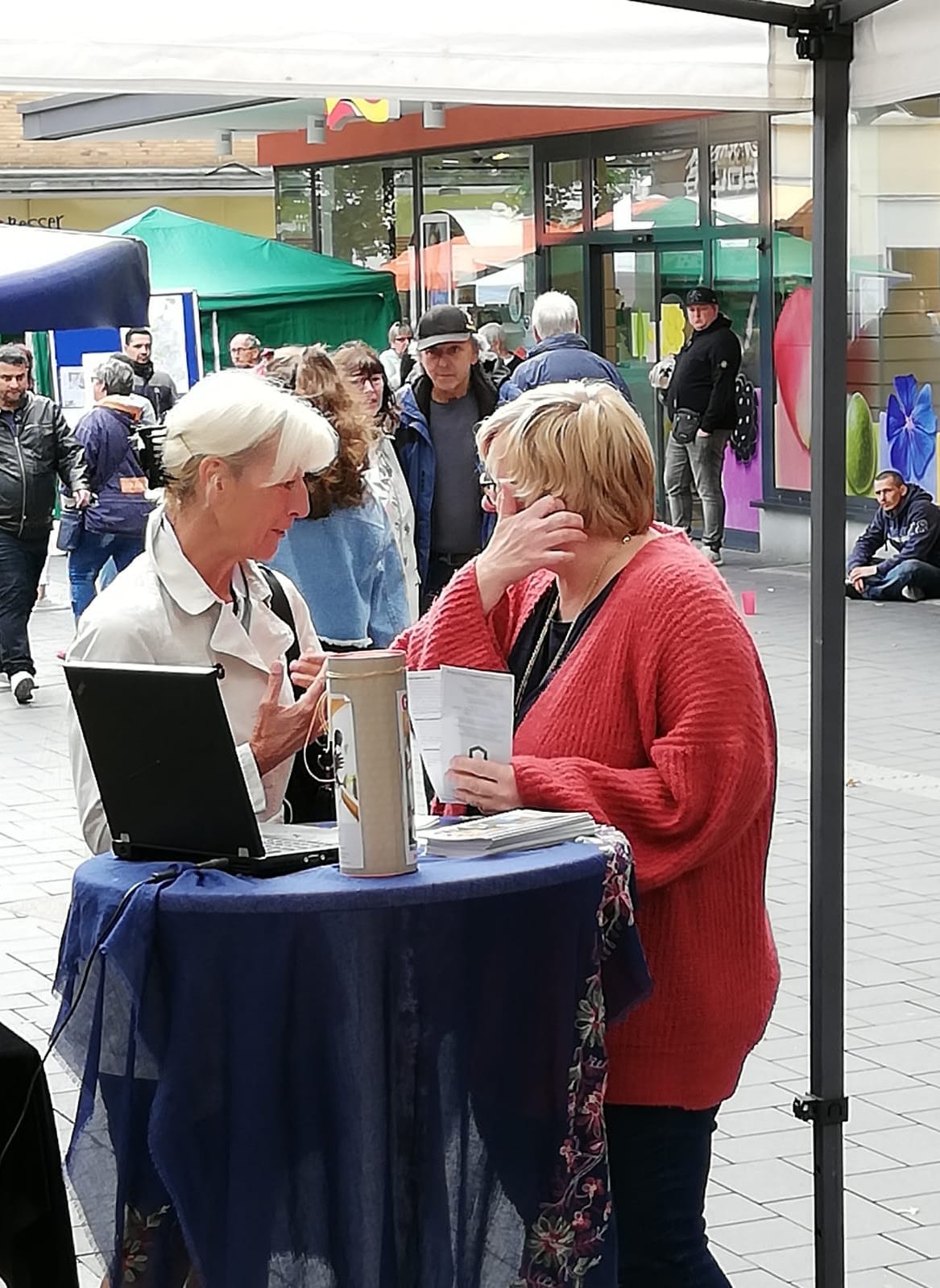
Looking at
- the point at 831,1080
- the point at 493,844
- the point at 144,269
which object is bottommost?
the point at 831,1080

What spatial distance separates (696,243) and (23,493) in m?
7.56

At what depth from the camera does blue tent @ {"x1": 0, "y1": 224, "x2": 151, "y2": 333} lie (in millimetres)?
3635

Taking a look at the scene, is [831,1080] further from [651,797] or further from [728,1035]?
[651,797]

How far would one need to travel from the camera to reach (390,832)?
2572 mm

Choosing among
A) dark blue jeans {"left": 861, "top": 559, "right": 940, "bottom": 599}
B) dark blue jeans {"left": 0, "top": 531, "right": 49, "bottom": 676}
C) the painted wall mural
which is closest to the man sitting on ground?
dark blue jeans {"left": 861, "top": 559, "right": 940, "bottom": 599}

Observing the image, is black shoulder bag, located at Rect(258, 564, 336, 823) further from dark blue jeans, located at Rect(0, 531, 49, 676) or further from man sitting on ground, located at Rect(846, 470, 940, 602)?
man sitting on ground, located at Rect(846, 470, 940, 602)

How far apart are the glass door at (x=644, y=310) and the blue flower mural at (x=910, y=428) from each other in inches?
112

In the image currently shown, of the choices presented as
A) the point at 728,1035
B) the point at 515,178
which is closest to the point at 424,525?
the point at 728,1035

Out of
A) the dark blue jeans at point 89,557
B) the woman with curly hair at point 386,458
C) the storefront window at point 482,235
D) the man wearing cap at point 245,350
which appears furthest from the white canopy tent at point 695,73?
the storefront window at point 482,235

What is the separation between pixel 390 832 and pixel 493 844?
0.17m

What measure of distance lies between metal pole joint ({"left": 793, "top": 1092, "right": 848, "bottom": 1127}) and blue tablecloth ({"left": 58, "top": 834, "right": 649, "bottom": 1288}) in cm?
99

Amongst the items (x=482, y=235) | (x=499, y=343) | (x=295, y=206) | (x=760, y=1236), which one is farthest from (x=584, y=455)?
(x=295, y=206)

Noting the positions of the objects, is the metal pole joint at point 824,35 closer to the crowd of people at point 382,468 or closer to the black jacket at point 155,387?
the crowd of people at point 382,468

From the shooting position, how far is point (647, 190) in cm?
1741
